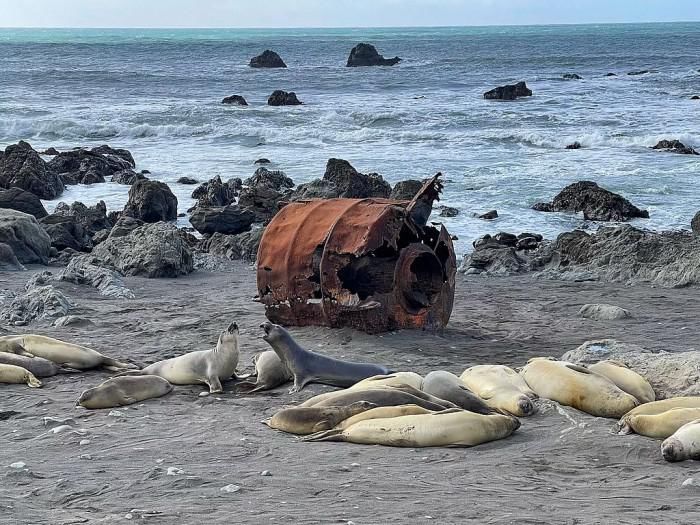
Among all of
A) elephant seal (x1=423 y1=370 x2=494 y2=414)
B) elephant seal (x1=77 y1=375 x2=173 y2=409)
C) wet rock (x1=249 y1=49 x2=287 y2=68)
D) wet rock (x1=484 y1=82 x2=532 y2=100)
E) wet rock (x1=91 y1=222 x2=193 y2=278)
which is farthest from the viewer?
wet rock (x1=249 y1=49 x2=287 y2=68)

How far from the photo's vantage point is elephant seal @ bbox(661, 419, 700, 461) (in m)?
4.49

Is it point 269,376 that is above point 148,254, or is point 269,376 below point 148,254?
above

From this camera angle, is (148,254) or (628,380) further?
(148,254)

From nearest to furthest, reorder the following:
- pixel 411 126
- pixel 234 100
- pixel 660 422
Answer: pixel 660 422 → pixel 411 126 → pixel 234 100

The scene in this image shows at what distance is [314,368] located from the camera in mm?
6352

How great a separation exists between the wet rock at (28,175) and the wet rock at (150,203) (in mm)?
2661

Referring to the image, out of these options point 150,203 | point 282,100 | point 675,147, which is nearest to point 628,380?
point 150,203

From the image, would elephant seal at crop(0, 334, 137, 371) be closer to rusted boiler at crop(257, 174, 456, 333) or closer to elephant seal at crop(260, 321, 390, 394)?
elephant seal at crop(260, 321, 390, 394)

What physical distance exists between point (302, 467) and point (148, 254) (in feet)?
23.7

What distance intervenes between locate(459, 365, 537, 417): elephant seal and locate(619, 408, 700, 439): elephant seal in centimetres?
65

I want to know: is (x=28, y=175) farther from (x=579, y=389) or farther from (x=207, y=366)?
(x=579, y=389)

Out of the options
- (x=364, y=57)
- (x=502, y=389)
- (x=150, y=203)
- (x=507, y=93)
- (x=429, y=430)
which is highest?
(x=364, y=57)

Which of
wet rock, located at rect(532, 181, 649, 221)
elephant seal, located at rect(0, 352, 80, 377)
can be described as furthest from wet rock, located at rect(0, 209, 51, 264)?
wet rock, located at rect(532, 181, 649, 221)

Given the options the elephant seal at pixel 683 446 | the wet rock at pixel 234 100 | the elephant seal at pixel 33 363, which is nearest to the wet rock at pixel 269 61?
the wet rock at pixel 234 100
